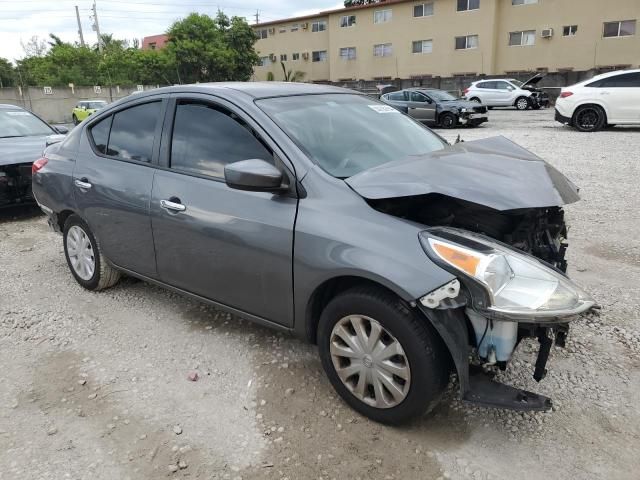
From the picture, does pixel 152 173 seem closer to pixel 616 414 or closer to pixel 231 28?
pixel 616 414

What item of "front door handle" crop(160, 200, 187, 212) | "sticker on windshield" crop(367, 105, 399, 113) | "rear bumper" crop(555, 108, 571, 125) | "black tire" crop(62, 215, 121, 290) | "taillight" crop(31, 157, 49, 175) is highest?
"sticker on windshield" crop(367, 105, 399, 113)

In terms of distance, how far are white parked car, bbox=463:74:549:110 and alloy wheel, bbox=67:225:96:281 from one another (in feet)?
77.2

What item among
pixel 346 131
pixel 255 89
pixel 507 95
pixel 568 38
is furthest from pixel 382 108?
pixel 568 38

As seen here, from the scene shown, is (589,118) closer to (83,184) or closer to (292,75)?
(83,184)

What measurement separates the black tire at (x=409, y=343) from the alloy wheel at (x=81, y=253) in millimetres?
2592

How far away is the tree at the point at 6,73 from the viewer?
46281 millimetres

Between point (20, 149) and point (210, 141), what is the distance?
4.91m

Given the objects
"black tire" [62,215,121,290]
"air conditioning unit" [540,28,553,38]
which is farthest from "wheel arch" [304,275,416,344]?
"air conditioning unit" [540,28,553,38]

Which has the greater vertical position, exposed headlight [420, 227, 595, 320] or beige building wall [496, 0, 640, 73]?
beige building wall [496, 0, 640, 73]

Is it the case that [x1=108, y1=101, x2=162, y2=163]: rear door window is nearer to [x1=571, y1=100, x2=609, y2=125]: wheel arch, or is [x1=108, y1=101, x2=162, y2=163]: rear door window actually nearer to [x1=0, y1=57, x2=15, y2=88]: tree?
[x1=571, y1=100, x2=609, y2=125]: wheel arch

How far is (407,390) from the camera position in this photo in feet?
8.00

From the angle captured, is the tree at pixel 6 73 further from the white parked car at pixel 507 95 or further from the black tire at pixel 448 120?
the black tire at pixel 448 120

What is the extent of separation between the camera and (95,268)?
13.9ft

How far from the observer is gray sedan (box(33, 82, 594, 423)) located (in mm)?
2291
